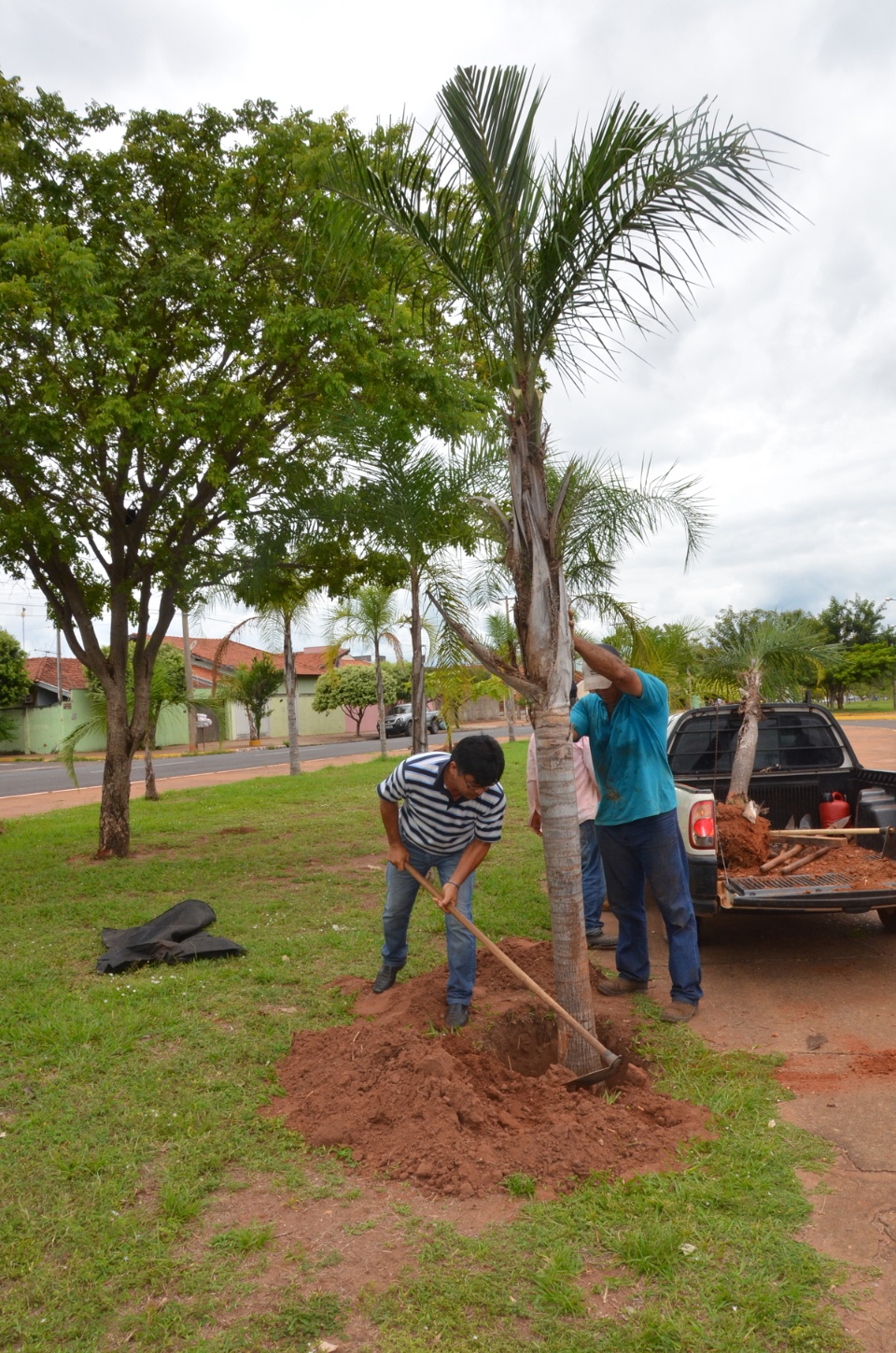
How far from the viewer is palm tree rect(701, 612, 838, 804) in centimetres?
686

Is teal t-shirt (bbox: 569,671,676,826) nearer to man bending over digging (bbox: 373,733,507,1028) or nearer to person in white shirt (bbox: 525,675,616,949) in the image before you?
man bending over digging (bbox: 373,733,507,1028)

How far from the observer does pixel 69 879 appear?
29.5 ft

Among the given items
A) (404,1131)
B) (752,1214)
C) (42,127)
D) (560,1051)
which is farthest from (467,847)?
(42,127)

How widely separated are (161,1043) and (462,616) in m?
6.53

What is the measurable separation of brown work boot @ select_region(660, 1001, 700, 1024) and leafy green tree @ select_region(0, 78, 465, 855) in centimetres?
594

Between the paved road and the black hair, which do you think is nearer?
the black hair

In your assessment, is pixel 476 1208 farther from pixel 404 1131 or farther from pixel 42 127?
pixel 42 127

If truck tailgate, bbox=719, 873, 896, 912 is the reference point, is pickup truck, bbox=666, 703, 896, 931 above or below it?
above

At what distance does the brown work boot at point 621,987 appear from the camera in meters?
5.27

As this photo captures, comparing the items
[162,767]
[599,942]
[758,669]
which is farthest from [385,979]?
[162,767]

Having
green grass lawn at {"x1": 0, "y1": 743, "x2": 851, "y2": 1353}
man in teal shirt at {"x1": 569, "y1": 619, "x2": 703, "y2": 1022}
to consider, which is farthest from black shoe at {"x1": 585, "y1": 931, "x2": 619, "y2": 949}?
man in teal shirt at {"x1": 569, "y1": 619, "x2": 703, "y2": 1022}

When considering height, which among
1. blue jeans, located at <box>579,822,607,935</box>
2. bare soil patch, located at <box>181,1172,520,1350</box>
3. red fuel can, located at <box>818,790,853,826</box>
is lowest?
bare soil patch, located at <box>181,1172,520,1350</box>

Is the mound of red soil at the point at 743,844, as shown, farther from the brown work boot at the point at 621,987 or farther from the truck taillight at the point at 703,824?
the brown work boot at the point at 621,987

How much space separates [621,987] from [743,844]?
150 centimetres
